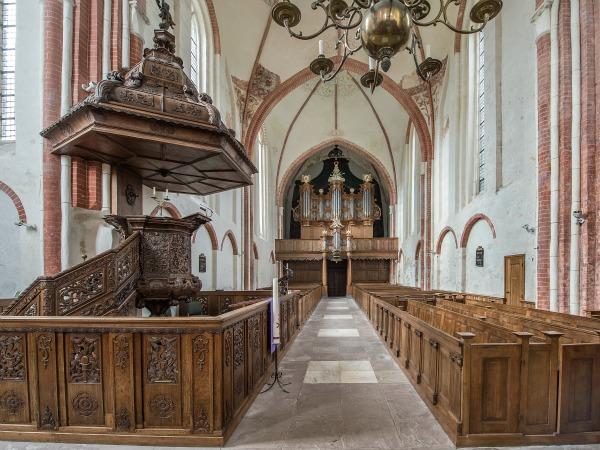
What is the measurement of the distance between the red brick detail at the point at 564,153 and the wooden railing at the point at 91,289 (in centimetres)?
677

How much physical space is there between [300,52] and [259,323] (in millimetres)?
12622

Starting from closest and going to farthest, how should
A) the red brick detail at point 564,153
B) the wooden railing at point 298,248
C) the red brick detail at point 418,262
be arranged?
the red brick detail at point 564,153 < the red brick detail at point 418,262 < the wooden railing at point 298,248

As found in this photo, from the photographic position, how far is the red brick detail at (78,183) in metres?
5.54

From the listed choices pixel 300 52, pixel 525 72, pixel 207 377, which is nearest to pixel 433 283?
pixel 525 72

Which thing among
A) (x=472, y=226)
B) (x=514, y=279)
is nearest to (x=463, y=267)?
(x=472, y=226)

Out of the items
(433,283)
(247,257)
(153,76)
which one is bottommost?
(433,283)

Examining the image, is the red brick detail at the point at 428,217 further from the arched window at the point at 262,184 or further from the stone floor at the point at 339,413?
the stone floor at the point at 339,413

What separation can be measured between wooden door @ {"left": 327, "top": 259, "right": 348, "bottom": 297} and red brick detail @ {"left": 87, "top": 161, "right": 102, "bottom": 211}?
17232 mm

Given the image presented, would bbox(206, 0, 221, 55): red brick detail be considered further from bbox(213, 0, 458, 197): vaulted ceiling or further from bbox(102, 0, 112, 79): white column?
bbox(102, 0, 112, 79): white column

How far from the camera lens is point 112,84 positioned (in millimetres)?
4688

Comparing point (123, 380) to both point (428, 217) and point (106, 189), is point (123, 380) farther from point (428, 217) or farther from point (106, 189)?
point (428, 217)

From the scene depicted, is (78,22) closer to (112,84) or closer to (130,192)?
(112,84)

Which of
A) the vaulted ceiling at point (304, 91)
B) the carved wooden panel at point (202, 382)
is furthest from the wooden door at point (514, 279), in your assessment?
the vaulted ceiling at point (304, 91)

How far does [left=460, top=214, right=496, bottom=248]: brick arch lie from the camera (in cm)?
941
